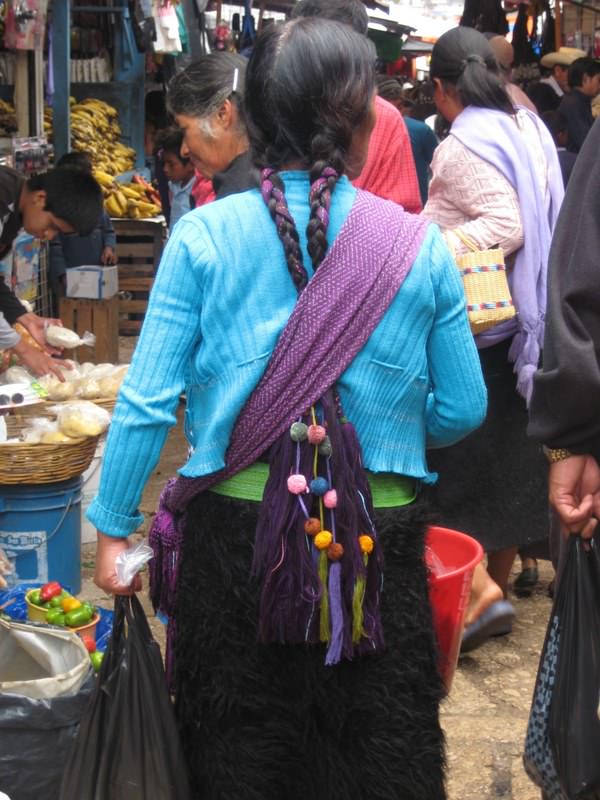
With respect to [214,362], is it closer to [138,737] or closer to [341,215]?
[341,215]

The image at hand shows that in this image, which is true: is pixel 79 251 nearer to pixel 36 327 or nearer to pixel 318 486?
pixel 36 327

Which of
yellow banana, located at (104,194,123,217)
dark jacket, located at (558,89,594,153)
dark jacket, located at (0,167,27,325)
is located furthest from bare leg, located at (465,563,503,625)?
yellow banana, located at (104,194,123,217)

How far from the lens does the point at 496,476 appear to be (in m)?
4.16

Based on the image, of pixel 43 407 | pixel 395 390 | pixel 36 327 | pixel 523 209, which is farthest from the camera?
pixel 36 327

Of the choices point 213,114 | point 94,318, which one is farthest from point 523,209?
point 94,318

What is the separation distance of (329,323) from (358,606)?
0.53m

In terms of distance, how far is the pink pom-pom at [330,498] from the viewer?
2.13 meters

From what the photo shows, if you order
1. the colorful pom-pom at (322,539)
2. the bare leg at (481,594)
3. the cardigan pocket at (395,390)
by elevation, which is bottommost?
the bare leg at (481,594)

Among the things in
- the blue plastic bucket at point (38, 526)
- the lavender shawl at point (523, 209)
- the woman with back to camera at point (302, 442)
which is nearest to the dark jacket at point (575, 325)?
the woman with back to camera at point (302, 442)

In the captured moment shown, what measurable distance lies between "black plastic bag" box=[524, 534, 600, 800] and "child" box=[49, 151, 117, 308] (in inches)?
250

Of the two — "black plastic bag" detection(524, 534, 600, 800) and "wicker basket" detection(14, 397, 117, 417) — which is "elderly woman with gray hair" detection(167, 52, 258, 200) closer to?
"wicker basket" detection(14, 397, 117, 417)

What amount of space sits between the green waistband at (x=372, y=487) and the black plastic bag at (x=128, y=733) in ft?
1.10

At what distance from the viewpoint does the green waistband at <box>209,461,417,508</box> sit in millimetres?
2201

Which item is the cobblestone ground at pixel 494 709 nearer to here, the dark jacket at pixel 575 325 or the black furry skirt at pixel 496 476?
the black furry skirt at pixel 496 476
